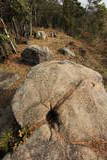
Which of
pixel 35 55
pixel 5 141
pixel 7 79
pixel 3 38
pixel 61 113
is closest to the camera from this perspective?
pixel 5 141

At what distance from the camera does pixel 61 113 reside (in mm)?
6414

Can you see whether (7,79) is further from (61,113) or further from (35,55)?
(61,113)

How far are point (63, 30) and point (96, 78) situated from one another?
25763mm

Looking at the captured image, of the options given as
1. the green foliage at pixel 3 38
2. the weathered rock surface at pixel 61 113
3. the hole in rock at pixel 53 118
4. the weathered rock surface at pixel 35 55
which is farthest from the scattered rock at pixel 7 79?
the hole in rock at pixel 53 118

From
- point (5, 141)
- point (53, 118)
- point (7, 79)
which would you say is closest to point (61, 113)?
point (53, 118)

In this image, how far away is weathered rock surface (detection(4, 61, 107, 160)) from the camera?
548cm

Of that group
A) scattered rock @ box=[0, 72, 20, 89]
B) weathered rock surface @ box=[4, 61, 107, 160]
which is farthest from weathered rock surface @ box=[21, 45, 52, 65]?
weathered rock surface @ box=[4, 61, 107, 160]

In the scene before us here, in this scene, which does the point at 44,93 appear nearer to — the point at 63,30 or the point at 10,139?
the point at 10,139

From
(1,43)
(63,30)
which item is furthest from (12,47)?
(63,30)

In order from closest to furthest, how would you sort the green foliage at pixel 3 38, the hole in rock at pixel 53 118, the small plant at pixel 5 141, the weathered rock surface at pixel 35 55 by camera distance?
the small plant at pixel 5 141
the hole in rock at pixel 53 118
the green foliage at pixel 3 38
the weathered rock surface at pixel 35 55

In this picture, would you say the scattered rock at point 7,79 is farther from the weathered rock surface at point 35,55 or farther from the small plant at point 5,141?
the small plant at point 5,141

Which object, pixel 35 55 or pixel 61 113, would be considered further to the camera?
pixel 35 55

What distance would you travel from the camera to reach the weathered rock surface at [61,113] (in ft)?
18.0

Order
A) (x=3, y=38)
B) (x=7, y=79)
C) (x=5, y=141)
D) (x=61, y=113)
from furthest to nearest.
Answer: (x=3, y=38) < (x=7, y=79) < (x=61, y=113) < (x=5, y=141)
